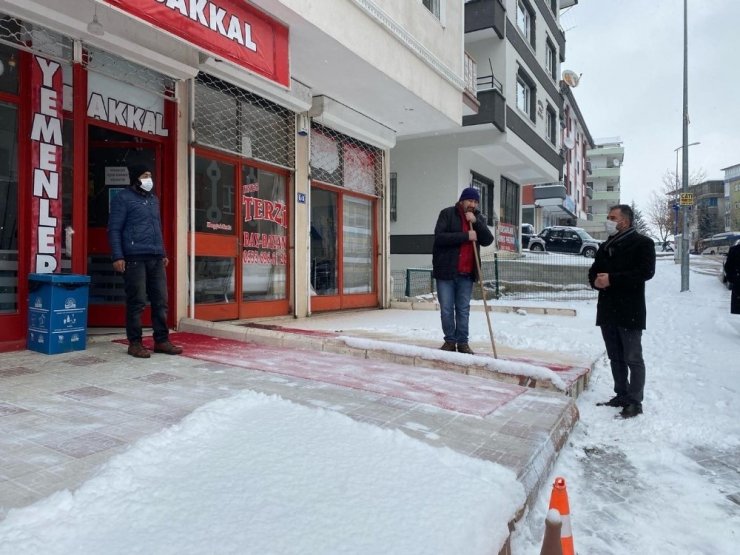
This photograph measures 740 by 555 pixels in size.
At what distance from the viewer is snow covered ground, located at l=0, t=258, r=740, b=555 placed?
186 centimetres

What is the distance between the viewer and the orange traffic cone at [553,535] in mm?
1715

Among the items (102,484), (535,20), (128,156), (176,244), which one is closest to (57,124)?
(128,156)

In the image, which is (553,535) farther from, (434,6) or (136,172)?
(434,6)

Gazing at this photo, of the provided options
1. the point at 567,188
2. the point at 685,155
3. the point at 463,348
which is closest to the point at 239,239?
the point at 463,348

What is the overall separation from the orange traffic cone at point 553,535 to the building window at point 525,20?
2034 centimetres

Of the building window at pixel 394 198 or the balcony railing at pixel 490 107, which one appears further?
the building window at pixel 394 198

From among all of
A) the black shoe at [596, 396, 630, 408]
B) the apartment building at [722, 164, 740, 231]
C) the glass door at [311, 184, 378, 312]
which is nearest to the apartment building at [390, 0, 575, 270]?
the glass door at [311, 184, 378, 312]

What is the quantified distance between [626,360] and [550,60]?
2392 centimetres

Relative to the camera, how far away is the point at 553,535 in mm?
1725

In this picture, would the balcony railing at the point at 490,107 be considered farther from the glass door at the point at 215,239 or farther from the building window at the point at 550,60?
the glass door at the point at 215,239

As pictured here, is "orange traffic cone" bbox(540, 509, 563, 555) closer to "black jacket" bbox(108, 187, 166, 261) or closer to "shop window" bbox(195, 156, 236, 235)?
"black jacket" bbox(108, 187, 166, 261)

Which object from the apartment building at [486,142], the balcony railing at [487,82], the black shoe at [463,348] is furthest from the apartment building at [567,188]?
the black shoe at [463,348]

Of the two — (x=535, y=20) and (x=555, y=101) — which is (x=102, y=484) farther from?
(x=555, y=101)

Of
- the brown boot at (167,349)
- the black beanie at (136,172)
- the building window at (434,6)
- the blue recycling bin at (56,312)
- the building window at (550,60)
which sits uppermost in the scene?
the building window at (550,60)
